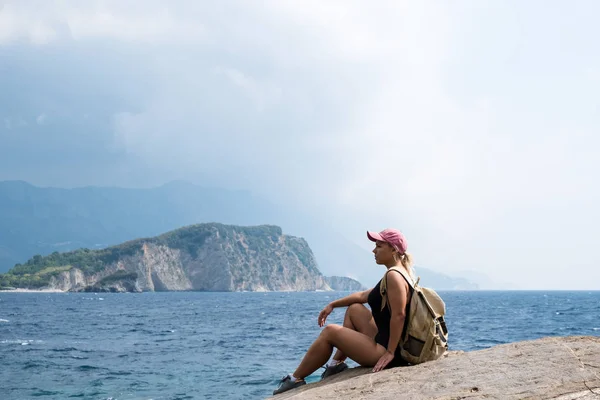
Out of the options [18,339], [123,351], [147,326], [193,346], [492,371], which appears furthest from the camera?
[147,326]

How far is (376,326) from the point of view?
7.23 metres

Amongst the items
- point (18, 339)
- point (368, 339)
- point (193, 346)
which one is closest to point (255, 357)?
point (193, 346)

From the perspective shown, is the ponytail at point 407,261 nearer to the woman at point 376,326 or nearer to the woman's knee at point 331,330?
the woman at point 376,326

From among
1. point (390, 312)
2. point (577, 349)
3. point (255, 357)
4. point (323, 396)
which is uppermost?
point (390, 312)

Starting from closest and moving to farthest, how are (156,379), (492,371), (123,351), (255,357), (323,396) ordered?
(492,371) < (323,396) < (156,379) < (255,357) < (123,351)

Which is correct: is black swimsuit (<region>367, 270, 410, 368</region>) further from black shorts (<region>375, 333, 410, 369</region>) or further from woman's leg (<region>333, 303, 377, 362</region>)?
woman's leg (<region>333, 303, 377, 362</region>)

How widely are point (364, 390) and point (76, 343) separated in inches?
1239

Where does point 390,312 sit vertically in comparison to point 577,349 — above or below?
above

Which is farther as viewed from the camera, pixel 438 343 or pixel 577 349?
pixel 438 343

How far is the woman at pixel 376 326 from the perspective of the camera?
6504mm

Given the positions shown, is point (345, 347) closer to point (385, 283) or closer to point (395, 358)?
point (395, 358)

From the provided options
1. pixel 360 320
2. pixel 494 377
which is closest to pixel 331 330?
pixel 360 320

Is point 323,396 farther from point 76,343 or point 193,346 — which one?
point 76,343

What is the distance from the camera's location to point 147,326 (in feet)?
155
